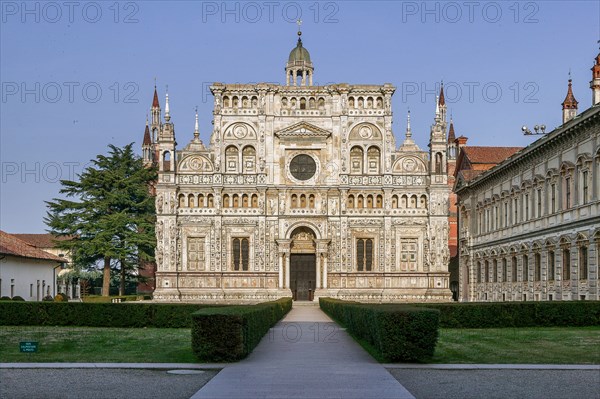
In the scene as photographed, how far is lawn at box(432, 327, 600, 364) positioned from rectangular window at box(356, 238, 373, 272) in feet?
137

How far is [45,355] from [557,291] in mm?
33799

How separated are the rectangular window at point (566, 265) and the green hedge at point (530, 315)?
12.0 metres

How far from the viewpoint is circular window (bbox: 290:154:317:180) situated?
7844 centimetres

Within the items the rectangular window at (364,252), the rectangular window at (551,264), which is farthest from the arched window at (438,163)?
the rectangular window at (551,264)

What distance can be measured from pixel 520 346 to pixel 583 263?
68.3 feet

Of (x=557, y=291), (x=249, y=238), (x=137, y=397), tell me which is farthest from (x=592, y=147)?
(x=249, y=238)

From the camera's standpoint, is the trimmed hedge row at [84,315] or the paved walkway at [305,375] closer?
the paved walkway at [305,375]

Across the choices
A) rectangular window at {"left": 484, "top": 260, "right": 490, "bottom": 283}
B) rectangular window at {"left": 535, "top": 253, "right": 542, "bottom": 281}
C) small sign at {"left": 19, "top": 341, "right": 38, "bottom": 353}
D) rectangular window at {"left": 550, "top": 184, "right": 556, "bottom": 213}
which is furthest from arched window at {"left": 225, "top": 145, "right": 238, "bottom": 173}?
small sign at {"left": 19, "top": 341, "right": 38, "bottom": 353}

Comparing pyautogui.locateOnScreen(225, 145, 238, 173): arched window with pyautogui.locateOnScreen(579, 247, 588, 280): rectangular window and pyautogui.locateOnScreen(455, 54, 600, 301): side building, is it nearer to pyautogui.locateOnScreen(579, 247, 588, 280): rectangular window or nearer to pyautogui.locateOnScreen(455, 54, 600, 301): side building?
pyautogui.locateOnScreen(455, 54, 600, 301): side building

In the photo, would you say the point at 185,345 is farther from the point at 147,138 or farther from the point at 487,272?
the point at 147,138

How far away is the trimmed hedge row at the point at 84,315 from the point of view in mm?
39500

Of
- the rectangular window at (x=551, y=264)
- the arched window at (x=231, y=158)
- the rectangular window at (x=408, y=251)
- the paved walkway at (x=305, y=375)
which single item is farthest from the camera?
the arched window at (x=231, y=158)

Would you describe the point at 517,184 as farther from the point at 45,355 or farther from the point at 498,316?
the point at 45,355

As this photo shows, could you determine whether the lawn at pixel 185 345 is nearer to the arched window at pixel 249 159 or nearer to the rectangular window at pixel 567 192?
A: the rectangular window at pixel 567 192
